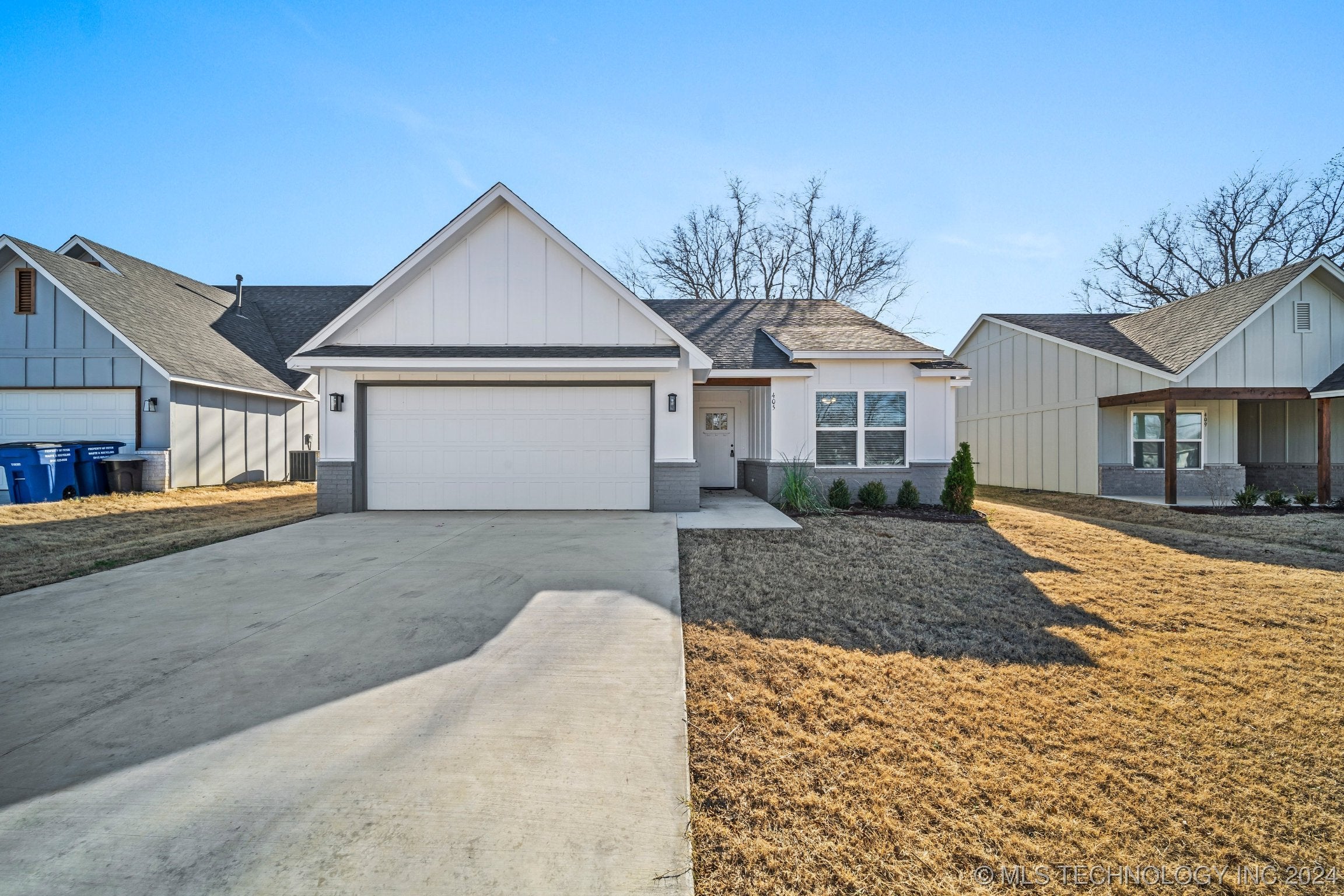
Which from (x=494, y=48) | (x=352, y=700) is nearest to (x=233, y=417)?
(x=494, y=48)

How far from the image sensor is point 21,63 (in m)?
12.1

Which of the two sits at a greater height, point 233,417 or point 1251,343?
point 1251,343

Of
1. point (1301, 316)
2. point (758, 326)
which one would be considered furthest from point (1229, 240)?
point (758, 326)

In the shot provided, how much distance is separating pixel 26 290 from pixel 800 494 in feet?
59.4

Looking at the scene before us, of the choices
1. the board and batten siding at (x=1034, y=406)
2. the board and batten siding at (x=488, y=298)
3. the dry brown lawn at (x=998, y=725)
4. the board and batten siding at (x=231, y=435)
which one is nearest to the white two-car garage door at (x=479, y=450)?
the board and batten siding at (x=488, y=298)

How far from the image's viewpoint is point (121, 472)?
12.3 metres

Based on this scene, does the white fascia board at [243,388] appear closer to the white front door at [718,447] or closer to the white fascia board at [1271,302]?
the white front door at [718,447]

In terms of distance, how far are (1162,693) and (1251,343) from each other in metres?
13.1

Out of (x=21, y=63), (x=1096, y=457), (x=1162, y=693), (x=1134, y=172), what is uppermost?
(x=21, y=63)

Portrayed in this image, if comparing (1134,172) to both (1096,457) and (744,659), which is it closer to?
(1096,457)

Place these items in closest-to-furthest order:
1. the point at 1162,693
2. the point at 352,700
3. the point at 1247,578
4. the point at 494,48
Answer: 1. the point at 352,700
2. the point at 1162,693
3. the point at 1247,578
4. the point at 494,48

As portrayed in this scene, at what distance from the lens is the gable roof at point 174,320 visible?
42.3 ft

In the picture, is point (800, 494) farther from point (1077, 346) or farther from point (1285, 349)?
point (1285, 349)

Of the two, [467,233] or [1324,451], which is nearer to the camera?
[467,233]
